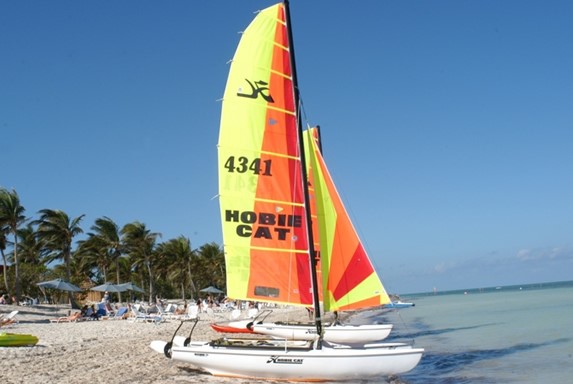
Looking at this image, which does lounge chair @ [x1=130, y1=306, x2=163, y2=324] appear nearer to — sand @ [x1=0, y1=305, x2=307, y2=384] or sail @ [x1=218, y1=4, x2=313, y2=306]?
sand @ [x1=0, y1=305, x2=307, y2=384]

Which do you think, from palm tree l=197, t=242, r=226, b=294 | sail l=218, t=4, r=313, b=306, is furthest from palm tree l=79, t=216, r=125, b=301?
sail l=218, t=4, r=313, b=306

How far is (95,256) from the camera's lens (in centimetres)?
6334

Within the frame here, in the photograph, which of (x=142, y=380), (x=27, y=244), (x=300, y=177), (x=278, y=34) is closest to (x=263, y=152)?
(x=300, y=177)

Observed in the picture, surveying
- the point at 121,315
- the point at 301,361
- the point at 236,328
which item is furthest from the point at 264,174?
the point at 121,315

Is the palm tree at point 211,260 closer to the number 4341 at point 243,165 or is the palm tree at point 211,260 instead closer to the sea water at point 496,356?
the sea water at point 496,356

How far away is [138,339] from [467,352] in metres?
12.5

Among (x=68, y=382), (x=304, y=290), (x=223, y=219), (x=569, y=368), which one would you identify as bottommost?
(x=569, y=368)

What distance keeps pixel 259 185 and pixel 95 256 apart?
53.5 m

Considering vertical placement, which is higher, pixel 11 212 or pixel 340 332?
pixel 11 212

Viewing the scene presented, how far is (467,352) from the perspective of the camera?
21828 millimetres

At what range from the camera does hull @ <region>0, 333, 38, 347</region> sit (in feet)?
55.8

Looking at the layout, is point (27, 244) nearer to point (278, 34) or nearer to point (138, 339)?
point (138, 339)

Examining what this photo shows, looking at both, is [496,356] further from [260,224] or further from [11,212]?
[11,212]

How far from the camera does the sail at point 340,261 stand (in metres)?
16.5
